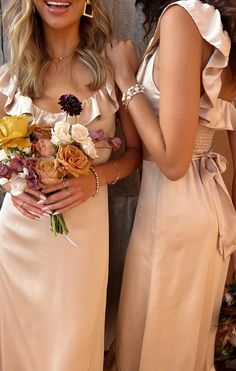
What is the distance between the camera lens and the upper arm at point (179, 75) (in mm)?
1373

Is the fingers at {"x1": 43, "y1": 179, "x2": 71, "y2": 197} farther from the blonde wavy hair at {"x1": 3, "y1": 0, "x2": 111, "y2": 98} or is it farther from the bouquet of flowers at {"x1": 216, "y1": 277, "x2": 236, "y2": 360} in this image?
the bouquet of flowers at {"x1": 216, "y1": 277, "x2": 236, "y2": 360}

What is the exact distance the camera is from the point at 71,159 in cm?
134

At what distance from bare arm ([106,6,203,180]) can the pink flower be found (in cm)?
30

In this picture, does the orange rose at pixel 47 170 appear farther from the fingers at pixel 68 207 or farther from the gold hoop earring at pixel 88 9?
the gold hoop earring at pixel 88 9

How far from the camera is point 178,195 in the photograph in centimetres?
161

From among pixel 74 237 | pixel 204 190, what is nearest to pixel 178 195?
pixel 204 190

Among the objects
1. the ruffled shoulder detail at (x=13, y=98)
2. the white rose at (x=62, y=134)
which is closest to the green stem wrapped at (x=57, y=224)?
the white rose at (x=62, y=134)

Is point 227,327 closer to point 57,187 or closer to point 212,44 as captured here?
point 57,187

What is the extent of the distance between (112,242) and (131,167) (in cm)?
47

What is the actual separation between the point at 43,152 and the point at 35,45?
52 centimetres

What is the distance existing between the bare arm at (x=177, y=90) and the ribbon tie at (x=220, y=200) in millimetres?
209

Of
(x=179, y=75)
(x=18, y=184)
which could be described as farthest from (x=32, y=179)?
(x=179, y=75)

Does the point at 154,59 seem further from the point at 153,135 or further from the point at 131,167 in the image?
the point at 131,167

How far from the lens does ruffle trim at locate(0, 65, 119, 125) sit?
63.6 inches
